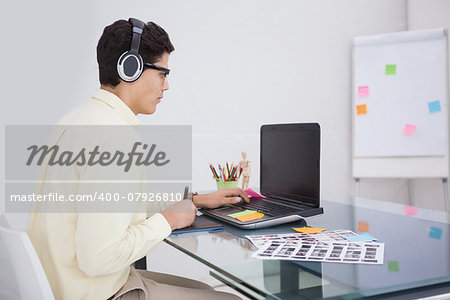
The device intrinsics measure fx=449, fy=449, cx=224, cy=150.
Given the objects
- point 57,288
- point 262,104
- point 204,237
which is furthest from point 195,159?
point 57,288

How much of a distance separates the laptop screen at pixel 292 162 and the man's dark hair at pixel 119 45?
1.94ft

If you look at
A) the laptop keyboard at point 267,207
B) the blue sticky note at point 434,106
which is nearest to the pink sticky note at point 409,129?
the blue sticky note at point 434,106

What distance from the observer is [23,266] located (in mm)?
915

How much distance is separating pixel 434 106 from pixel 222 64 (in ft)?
5.41

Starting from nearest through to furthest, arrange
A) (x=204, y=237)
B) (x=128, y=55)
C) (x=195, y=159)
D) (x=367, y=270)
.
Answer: (x=367, y=270) < (x=128, y=55) < (x=204, y=237) < (x=195, y=159)

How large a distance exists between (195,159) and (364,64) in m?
1.57

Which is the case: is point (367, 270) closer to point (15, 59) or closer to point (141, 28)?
point (141, 28)

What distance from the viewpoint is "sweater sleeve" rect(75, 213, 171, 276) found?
976 mm

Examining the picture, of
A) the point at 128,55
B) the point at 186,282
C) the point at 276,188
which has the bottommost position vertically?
the point at 186,282

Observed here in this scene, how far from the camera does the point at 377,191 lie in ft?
12.7

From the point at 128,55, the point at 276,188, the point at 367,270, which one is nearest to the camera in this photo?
the point at 367,270

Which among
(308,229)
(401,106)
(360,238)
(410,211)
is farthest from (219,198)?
(401,106)

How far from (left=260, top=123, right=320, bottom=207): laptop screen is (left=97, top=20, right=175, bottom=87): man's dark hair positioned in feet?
1.94

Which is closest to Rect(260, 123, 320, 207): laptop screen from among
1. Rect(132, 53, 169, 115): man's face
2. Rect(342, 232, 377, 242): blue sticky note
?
Rect(342, 232, 377, 242): blue sticky note
